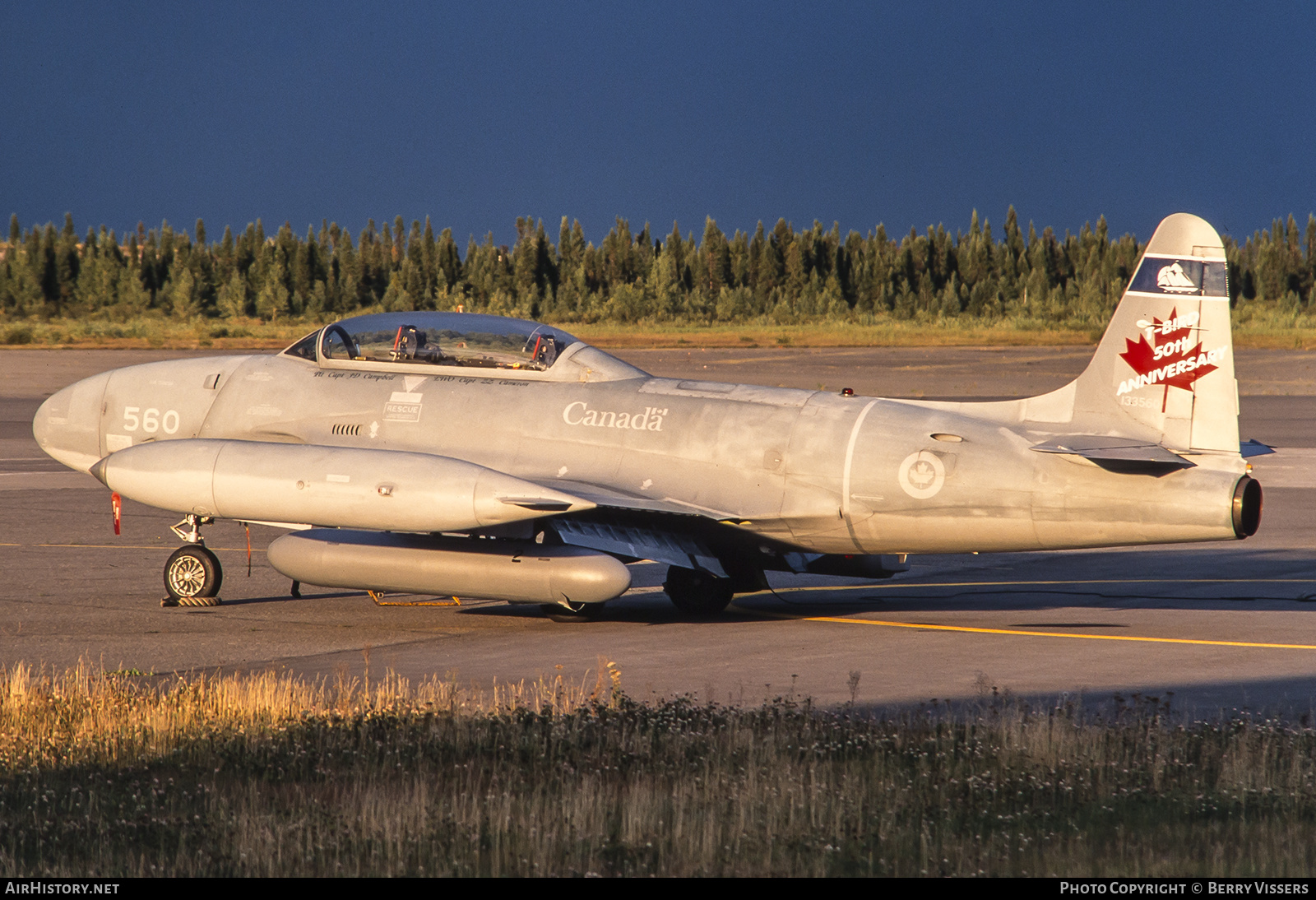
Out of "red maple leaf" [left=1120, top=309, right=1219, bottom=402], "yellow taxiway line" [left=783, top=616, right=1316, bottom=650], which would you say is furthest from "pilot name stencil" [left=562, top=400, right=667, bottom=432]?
"red maple leaf" [left=1120, top=309, right=1219, bottom=402]

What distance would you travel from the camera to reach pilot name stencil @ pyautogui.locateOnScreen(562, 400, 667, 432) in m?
15.4

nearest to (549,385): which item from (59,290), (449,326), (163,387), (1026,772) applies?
(449,326)

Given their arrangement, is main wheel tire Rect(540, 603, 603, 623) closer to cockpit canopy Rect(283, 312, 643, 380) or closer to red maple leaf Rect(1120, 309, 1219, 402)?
cockpit canopy Rect(283, 312, 643, 380)

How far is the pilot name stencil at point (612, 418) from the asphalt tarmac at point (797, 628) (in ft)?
6.76

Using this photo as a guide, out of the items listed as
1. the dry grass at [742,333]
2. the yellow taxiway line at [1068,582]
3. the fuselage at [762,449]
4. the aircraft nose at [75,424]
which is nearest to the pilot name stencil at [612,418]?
the fuselage at [762,449]

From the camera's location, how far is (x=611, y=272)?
13175cm

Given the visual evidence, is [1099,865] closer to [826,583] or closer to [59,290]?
[826,583]

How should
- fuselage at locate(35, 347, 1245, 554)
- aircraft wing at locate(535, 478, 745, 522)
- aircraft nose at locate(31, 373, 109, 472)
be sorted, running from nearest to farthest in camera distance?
1. fuselage at locate(35, 347, 1245, 554)
2. aircraft wing at locate(535, 478, 745, 522)
3. aircraft nose at locate(31, 373, 109, 472)

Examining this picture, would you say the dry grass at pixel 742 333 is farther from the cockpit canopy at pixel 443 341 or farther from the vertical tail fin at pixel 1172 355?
the vertical tail fin at pixel 1172 355

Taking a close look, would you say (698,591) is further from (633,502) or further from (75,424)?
(75,424)

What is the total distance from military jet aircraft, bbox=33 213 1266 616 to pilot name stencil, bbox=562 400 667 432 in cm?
2

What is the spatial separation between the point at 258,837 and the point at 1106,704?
6.57 meters

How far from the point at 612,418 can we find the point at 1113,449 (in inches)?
197

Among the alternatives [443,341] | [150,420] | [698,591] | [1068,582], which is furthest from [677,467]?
[150,420]
